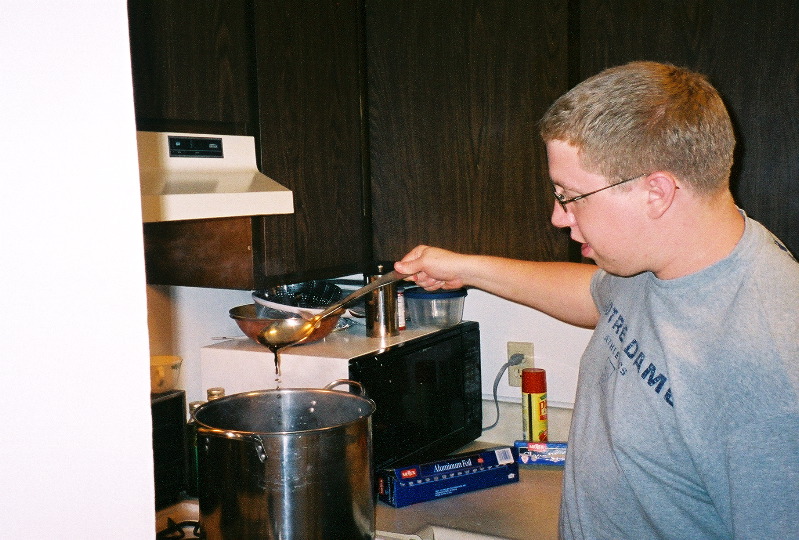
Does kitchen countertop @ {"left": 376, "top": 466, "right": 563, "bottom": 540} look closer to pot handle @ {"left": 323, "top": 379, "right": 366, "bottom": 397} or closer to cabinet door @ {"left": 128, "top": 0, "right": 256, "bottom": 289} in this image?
pot handle @ {"left": 323, "top": 379, "right": 366, "bottom": 397}

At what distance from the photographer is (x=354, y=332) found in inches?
77.4

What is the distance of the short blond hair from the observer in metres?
1.01

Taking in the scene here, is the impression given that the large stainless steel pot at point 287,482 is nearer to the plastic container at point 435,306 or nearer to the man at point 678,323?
the man at point 678,323

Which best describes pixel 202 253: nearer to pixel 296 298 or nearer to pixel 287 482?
pixel 296 298

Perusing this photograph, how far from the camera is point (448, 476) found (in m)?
1.76

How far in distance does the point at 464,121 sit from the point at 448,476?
2.77 feet

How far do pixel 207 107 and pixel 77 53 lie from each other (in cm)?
105

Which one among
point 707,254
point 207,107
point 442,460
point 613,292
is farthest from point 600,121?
point 442,460

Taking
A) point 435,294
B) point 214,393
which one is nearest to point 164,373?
point 214,393

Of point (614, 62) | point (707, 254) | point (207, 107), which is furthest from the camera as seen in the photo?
point (614, 62)

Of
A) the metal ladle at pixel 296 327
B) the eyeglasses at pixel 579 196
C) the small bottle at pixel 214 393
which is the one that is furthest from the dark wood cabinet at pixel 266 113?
the eyeglasses at pixel 579 196

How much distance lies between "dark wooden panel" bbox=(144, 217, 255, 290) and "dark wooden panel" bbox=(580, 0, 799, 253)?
38.1 inches

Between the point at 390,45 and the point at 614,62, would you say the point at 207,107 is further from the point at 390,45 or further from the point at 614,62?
the point at 614,62

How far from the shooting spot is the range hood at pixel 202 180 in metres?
1.30
